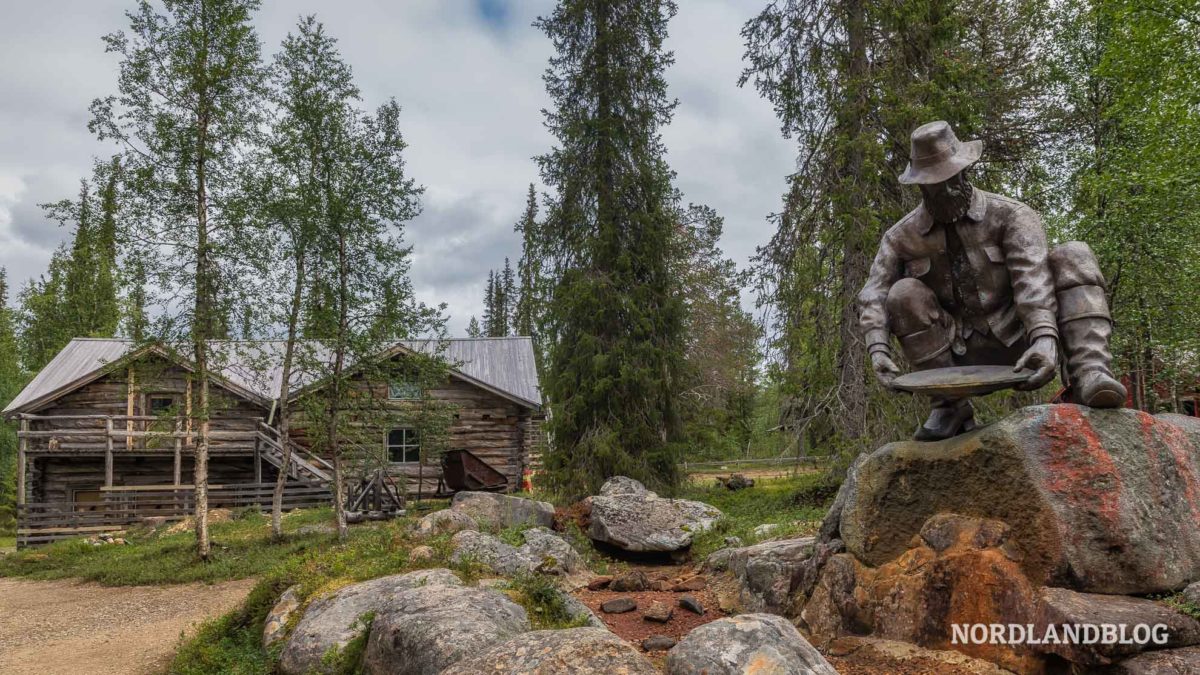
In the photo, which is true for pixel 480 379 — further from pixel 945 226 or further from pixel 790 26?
pixel 945 226

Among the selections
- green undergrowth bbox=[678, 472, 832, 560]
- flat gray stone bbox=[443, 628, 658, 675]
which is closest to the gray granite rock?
flat gray stone bbox=[443, 628, 658, 675]

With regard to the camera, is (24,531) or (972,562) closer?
(972,562)

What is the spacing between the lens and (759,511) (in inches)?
520

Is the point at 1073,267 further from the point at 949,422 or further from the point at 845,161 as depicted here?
the point at 845,161

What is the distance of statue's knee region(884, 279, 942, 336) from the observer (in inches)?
190

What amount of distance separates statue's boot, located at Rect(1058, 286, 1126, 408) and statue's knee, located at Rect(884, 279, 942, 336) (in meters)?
0.75

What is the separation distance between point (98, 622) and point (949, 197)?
10.8 m

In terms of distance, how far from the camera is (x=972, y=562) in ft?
13.8

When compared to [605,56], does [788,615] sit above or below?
below

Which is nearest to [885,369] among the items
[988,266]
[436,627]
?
[988,266]

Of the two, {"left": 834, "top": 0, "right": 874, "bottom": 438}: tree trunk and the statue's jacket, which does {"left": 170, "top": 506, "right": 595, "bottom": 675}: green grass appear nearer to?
the statue's jacket

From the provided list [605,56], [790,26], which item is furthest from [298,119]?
[790,26]

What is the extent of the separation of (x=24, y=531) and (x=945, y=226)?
22.0 m

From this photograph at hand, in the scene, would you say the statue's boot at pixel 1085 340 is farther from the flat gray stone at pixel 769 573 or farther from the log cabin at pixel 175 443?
the log cabin at pixel 175 443
